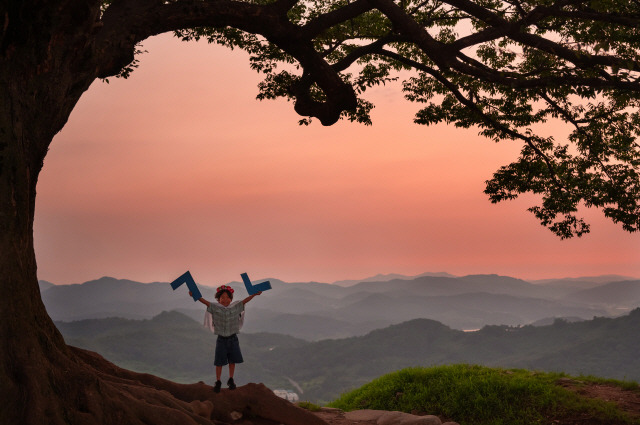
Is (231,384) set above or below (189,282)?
below

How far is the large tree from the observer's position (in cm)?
723

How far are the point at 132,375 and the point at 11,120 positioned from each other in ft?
17.3

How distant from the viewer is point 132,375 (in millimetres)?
10469

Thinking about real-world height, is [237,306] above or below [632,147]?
below

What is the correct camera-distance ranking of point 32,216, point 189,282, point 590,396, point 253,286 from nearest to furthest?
point 32,216 < point 189,282 < point 253,286 < point 590,396

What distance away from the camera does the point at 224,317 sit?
33.3 feet

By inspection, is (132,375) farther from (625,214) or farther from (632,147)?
(632,147)

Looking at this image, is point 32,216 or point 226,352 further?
point 226,352

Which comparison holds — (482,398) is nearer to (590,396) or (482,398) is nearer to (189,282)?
(590,396)

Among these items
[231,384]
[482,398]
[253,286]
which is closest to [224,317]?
[253,286]

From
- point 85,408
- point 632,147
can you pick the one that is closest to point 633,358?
point 632,147

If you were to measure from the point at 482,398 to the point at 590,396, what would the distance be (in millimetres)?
2814

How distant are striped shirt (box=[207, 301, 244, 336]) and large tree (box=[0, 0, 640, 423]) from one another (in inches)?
60.2

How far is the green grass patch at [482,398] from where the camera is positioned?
13070mm
